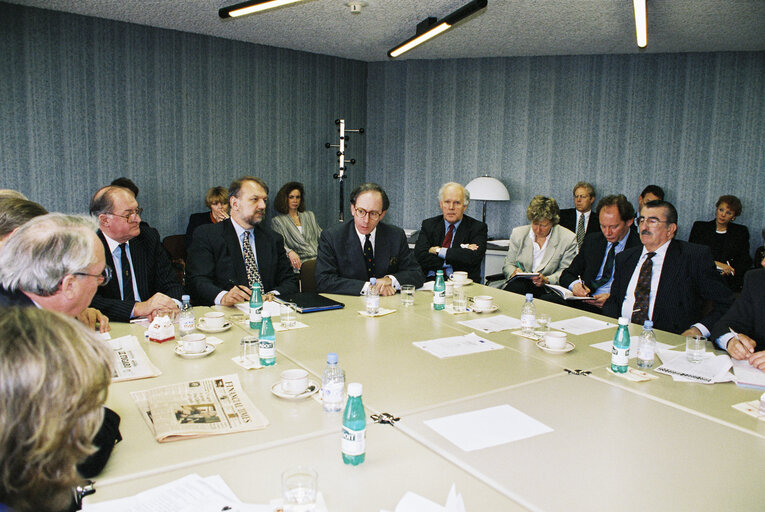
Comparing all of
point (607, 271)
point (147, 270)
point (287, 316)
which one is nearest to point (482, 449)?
point (287, 316)

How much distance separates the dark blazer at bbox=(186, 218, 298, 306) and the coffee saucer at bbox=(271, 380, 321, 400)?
1.58m

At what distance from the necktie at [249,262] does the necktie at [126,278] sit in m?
0.70

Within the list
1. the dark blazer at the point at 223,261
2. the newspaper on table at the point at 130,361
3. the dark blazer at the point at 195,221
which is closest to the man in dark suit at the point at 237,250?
the dark blazer at the point at 223,261

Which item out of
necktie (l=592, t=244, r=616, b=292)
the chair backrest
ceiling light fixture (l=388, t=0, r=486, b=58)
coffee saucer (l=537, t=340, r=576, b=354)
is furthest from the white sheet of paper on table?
ceiling light fixture (l=388, t=0, r=486, b=58)

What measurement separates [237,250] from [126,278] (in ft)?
2.26

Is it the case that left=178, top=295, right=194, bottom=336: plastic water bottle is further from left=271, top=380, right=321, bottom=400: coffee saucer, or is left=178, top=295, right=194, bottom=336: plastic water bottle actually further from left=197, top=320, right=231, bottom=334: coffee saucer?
left=271, top=380, right=321, bottom=400: coffee saucer

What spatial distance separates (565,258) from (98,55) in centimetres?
472

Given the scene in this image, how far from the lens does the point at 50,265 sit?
5.82 feet

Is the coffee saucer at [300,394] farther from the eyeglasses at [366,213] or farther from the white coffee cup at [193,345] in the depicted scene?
the eyeglasses at [366,213]

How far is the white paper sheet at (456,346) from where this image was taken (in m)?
2.28

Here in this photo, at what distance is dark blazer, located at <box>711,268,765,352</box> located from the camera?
2416mm

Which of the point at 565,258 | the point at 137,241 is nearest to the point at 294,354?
the point at 137,241

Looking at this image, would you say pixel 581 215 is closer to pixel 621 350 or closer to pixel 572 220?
pixel 572 220

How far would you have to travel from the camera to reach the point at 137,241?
10.7ft
